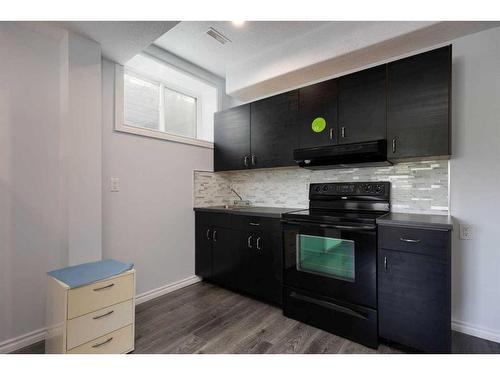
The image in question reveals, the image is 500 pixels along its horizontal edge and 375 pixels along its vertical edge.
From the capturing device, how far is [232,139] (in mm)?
2922

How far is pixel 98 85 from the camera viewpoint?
77.1 inches

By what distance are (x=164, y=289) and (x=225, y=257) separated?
728 mm

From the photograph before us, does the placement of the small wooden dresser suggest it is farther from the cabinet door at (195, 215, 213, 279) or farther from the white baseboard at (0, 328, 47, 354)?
the cabinet door at (195, 215, 213, 279)

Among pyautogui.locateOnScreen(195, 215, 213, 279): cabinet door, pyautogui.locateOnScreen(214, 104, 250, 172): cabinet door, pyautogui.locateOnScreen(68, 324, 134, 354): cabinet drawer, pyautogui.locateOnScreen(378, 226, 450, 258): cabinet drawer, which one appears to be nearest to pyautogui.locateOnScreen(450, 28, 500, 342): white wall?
pyautogui.locateOnScreen(378, 226, 450, 258): cabinet drawer

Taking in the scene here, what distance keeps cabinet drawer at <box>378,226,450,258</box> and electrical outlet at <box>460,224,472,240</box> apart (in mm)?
609

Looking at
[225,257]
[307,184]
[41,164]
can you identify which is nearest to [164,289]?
[225,257]

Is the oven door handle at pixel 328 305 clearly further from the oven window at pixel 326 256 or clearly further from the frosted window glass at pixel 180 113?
the frosted window glass at pixel 180 113

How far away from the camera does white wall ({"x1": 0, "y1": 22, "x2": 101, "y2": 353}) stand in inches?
65.8

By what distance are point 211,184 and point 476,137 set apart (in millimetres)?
2600

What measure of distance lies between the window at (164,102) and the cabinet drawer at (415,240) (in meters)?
2.21
